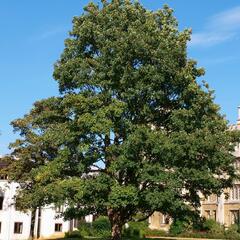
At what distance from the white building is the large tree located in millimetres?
34949

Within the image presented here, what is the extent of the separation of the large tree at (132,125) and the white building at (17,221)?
3495 centimetres

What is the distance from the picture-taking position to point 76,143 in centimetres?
3375

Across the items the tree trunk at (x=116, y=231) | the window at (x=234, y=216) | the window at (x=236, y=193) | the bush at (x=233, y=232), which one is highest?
the window at (x=236, y=193)

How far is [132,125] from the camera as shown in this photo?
32.2m

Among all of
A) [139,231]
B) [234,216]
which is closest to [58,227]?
[139,231]

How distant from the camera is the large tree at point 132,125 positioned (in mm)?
31734

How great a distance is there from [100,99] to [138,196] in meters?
6.38

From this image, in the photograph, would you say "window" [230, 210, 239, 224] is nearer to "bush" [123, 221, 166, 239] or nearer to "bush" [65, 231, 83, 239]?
"bush" [123, 221, 166, 239]

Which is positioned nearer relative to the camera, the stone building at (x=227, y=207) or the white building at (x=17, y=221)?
the white building at (x=17, y=221)

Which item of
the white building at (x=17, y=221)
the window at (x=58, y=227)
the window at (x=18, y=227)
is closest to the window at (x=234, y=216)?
the white building at (x=17, y=221)

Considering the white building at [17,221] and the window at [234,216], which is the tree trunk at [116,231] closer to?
the white building at [17,221]

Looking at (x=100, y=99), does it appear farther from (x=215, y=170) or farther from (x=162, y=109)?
(x=215, y=170)

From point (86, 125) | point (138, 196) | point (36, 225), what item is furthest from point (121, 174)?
point (36, 225)

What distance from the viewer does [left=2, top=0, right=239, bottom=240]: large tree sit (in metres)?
31.7
